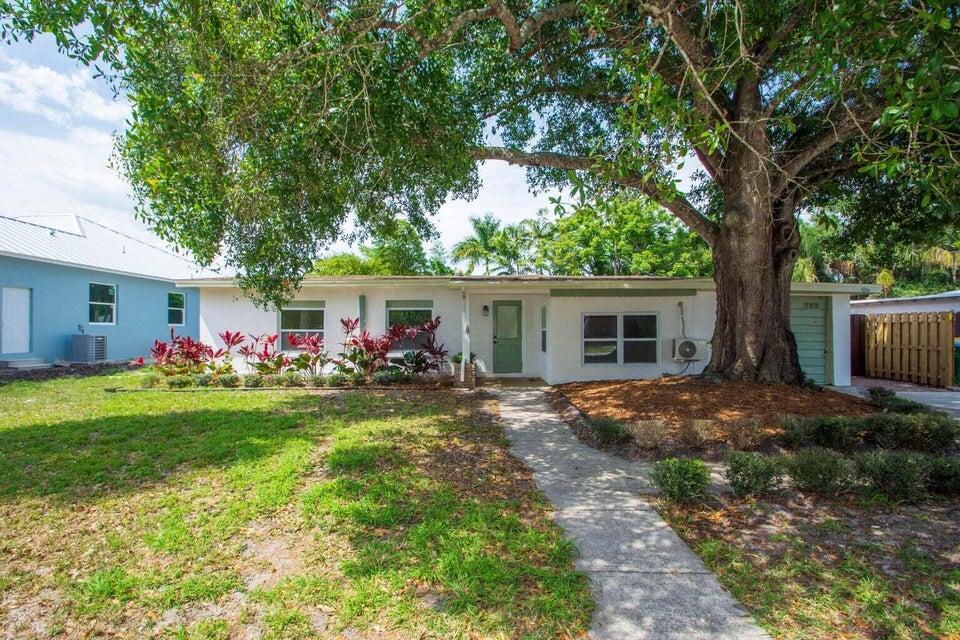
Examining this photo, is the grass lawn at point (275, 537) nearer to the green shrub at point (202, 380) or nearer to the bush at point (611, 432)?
the bush at point (611, 432)

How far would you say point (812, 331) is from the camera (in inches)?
468

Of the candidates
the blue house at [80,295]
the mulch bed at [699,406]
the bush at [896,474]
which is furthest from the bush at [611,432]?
the blue house at [80,295]

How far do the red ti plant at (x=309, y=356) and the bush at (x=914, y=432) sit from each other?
10.2m

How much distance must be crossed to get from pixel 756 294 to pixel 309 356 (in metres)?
9.63

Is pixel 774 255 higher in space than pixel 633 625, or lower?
higher

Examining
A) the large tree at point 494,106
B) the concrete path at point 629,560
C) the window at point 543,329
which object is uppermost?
the large tree at point 494,106

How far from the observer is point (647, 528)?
3.71 m

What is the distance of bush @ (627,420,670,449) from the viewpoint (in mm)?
5660

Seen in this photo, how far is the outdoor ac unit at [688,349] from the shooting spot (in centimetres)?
1086

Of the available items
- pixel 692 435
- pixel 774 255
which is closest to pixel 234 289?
pixel 692 435

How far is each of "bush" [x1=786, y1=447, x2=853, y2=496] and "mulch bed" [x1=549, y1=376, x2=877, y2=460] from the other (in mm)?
1196

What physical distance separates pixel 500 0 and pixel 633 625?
20.1 feet

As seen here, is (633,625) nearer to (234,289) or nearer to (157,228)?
(157,228)

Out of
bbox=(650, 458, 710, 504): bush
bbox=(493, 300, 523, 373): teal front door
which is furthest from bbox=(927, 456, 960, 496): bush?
bbox=(493, 300, 523, 373): teal front door
